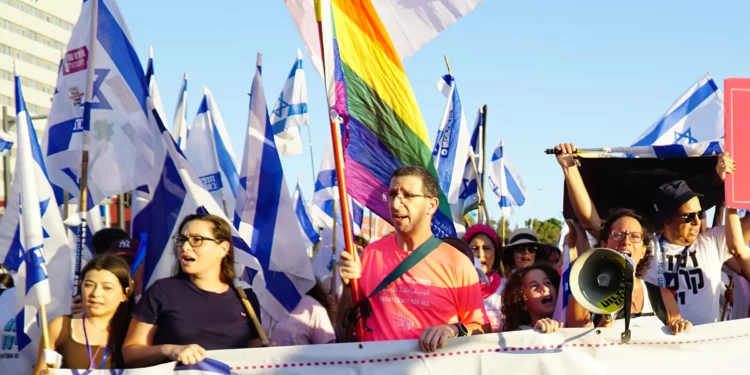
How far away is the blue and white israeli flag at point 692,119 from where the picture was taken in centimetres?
916

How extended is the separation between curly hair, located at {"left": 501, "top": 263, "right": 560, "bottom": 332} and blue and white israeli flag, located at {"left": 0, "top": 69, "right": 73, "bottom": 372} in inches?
94.0

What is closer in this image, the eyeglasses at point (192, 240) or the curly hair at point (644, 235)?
the eyeglasses at point (192, 240)

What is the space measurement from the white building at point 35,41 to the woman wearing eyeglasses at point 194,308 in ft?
205

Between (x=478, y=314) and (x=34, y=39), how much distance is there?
68246 mm

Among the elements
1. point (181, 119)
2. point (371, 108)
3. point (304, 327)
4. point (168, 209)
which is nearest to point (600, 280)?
point (371, 108)

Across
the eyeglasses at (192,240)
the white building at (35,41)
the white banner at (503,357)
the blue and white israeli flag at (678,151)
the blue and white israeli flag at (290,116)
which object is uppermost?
the white building at (35,41)

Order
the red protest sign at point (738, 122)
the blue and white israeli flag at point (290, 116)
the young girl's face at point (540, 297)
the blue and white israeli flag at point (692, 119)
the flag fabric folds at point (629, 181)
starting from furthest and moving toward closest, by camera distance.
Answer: the blue and white israeli flag at point (290, 116) → the blue and white israeli flag at point (692, 119) → the flag fabric folds at point (629, 181) → the young girl's face at point (540, 297) → the red protest sign at point (738, 122)

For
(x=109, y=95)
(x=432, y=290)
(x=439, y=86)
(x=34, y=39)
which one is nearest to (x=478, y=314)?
(x=432, y=290)

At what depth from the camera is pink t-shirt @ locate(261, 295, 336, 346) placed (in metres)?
5.98

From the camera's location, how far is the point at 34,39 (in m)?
68.5

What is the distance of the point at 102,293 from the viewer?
5.20m

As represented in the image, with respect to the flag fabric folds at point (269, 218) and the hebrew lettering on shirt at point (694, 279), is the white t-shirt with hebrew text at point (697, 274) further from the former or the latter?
the flag fabric folds at point (269, 218)

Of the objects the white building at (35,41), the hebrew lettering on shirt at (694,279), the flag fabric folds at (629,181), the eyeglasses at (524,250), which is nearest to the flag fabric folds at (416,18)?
the flag fabric folds at (629,181)

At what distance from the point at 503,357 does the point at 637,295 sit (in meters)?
0.81
